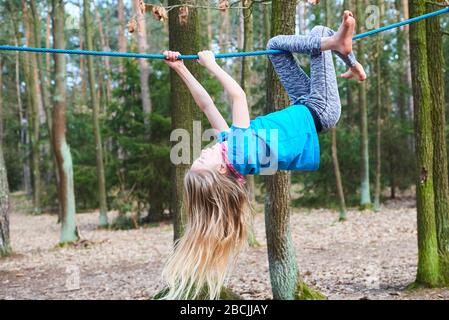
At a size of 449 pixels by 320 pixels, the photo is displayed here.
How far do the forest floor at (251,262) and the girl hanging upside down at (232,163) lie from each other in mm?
2803

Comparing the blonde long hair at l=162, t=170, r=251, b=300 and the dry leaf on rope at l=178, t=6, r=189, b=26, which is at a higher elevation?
the dry leaf on rope at l=178, t=6, r=189, b=26

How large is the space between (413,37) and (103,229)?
33.7 ft

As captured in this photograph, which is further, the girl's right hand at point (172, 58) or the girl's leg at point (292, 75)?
the girl's leg at point (292, 75)

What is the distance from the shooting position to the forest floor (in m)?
6.23

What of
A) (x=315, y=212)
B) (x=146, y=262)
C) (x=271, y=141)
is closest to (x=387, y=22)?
(x=315, y=212)

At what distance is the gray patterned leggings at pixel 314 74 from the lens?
328cm

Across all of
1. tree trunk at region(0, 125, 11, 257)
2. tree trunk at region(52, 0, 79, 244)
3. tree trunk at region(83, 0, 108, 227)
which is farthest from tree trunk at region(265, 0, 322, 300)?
tree trunk at region(83, 0, 108, 227)

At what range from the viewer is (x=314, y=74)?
3.37m

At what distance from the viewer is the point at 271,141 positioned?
9.81 feet

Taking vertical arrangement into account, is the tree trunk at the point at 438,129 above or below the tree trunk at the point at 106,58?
below

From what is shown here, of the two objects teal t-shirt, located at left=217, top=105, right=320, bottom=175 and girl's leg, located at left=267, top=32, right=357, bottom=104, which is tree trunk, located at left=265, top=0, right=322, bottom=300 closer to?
girl's leg, located at left=267, top=32, right=357, bottom=104

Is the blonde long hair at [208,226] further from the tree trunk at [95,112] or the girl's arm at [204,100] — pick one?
the tree trunk at [95,112]

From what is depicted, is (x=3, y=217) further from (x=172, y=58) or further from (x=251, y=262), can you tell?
(x=172, y=58)

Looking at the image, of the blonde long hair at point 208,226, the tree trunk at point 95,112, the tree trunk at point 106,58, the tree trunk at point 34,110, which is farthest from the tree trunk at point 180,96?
the tree trunk at point 106,58
